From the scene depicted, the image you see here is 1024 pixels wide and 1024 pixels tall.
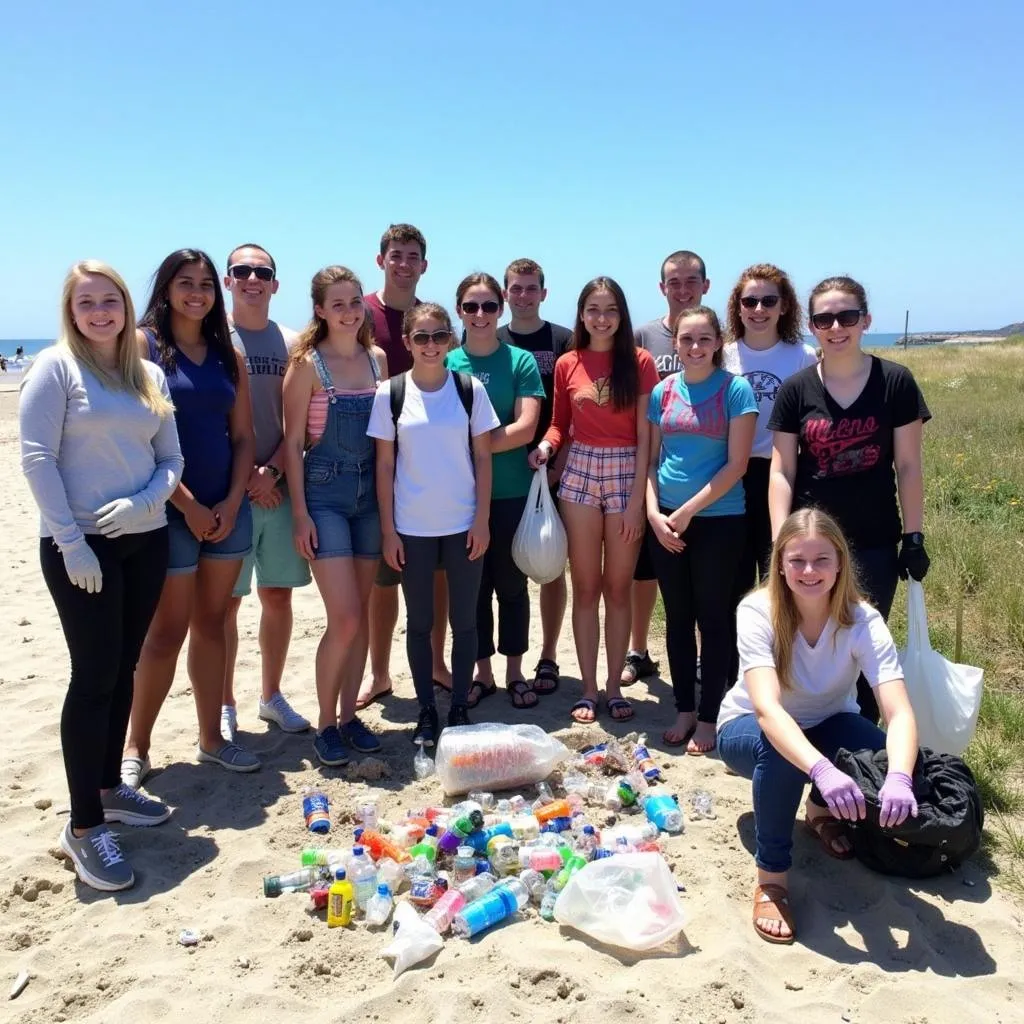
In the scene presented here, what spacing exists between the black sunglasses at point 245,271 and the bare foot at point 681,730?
3309mm

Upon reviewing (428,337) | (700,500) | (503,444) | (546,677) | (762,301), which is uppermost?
(762,301)

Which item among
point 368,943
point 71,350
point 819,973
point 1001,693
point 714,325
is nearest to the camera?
→ point 819,973

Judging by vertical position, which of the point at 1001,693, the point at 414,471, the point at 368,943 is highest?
the point at 414,471

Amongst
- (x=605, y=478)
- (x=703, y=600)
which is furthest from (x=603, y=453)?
(x=703, y=600)

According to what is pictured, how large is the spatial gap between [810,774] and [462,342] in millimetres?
3153

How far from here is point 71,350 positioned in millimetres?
3547

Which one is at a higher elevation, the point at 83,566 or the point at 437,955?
the point at 83,566

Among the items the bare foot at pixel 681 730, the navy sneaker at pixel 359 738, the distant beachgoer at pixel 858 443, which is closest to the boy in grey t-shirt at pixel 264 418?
the navy sneaker at pixel 359 738

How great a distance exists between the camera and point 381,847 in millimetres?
3740

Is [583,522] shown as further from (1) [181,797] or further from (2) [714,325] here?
(1) [181,797]

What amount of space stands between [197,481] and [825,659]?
297 centimetres

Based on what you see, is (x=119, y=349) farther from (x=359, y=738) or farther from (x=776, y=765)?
(x=776, y=765)

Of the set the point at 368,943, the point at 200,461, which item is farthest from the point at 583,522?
the point at 368,943

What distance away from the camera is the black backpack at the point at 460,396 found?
4617 mm
